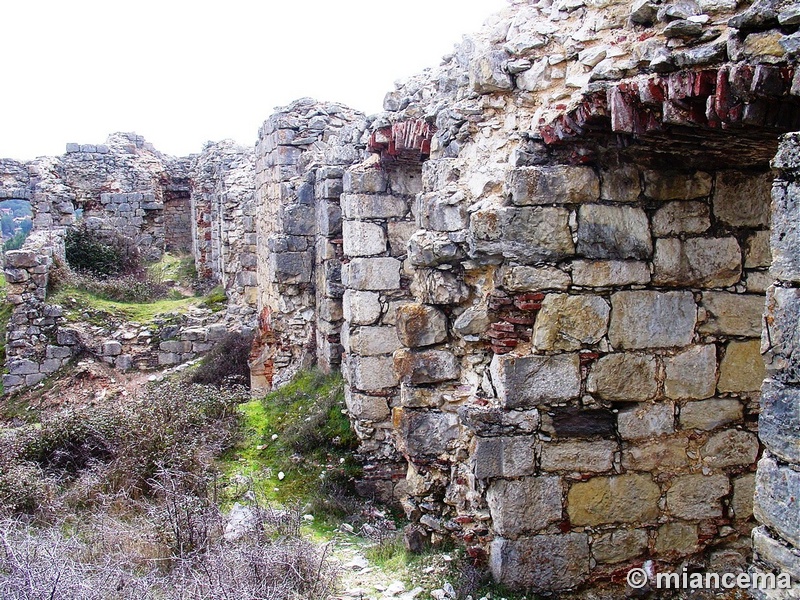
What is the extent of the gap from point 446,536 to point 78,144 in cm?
1881

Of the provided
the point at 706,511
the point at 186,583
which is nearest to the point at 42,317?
the point at 186,583

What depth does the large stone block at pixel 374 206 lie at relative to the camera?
7.58 metres

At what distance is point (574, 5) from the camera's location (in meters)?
4.39

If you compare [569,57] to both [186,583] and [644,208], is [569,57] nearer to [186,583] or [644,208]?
[644,208]

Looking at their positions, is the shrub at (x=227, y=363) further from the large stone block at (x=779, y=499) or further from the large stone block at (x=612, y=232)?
the large stone block at (x=779, y=499)

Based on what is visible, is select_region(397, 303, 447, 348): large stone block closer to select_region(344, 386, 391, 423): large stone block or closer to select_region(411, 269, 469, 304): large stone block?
select_region(411, 269, 469, 304): large stone block

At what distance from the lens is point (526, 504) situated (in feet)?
14.9

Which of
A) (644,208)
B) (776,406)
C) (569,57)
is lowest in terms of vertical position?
(776,406)

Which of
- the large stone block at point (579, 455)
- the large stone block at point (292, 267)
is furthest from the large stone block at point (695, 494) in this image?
the large stone block at point (292, 267)

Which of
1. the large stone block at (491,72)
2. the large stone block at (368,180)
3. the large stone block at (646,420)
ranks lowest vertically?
the large stone block at (646,420)

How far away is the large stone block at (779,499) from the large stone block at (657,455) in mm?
1475

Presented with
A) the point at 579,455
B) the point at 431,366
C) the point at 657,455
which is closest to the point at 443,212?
the point at 431,366

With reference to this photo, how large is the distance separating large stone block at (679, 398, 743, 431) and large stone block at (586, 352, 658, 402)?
313 millimetres

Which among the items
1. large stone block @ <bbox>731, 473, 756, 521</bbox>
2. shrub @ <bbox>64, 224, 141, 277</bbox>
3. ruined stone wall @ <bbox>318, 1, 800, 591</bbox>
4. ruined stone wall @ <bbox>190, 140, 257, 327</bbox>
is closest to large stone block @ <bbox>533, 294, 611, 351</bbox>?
ruined stone wall @ <bbox>318, 1, 800, 591</bbox>
